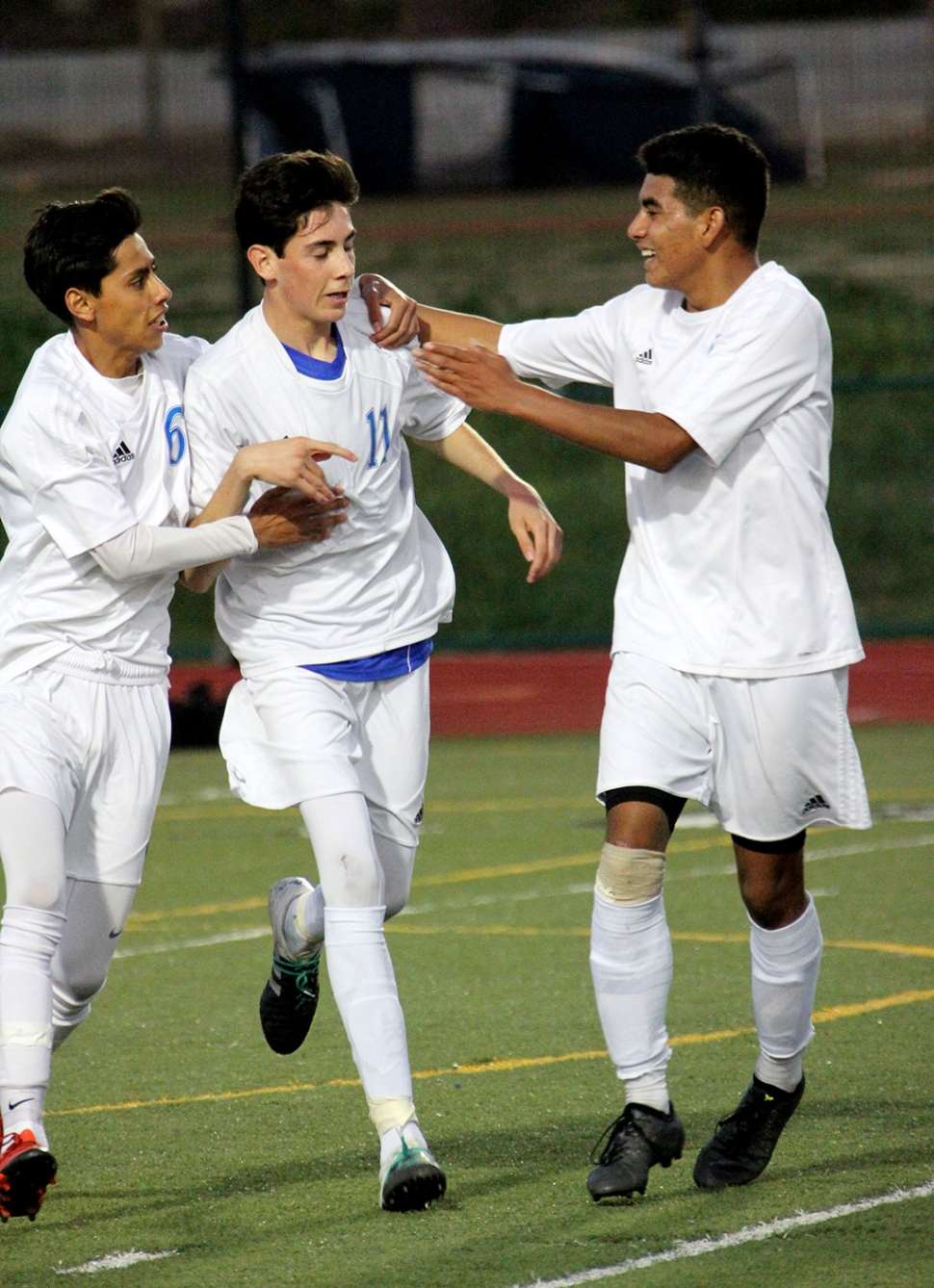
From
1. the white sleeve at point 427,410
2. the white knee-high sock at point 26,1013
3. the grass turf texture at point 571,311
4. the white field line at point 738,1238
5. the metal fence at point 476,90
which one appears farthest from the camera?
the metal fence at point 476,90

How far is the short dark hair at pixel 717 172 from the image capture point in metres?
4.83

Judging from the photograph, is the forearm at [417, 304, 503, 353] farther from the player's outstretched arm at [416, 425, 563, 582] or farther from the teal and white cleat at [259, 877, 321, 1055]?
the teal and white cleat at [259, 877, 321, 1055]

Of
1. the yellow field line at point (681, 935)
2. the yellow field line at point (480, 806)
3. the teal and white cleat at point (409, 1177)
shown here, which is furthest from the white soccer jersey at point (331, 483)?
the yellow field line at point (480, 806)

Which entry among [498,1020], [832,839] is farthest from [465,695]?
[498,1020]

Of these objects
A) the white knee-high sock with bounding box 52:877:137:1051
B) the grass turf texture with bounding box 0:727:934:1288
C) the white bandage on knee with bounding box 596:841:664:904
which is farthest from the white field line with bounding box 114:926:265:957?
the white bandage on knee with bounding box 596:841:664:904

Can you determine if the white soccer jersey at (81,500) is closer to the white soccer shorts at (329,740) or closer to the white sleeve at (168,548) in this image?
the white sleeve at (168,548)

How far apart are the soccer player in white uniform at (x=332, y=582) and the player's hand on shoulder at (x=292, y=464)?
102mm

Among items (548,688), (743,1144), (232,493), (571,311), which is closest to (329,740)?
(232,493)

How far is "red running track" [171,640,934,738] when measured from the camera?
48.3ft

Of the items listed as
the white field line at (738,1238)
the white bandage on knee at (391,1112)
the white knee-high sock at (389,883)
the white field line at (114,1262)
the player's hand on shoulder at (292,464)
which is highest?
the player's hand on shoulder at (292,464)

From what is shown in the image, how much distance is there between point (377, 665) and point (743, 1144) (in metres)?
1.39

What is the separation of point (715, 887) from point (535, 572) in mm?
4067

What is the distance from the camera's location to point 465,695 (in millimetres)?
15273

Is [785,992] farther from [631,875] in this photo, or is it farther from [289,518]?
[289,518]
